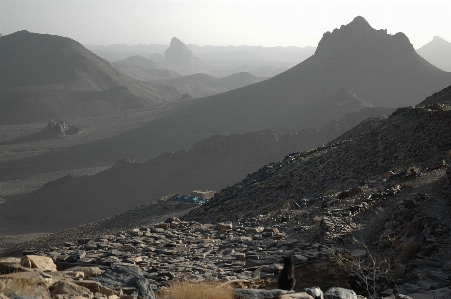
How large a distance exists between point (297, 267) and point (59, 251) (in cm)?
513

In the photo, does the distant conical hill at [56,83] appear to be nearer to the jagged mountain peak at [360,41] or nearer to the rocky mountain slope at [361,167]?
the jagged mountain peak at [360,41]

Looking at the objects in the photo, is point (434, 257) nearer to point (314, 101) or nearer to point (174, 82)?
point (314, 101)

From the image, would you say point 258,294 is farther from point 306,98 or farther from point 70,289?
point 306,98

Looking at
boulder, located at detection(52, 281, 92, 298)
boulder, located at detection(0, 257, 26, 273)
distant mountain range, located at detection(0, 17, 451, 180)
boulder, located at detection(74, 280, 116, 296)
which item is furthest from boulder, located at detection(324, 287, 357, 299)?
distant mountain range, located at detection(0, 17, 451, 180)

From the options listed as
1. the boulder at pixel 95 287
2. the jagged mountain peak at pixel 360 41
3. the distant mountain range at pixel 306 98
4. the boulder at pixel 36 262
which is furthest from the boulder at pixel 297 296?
the jagged mountain peak at pixel 360 41

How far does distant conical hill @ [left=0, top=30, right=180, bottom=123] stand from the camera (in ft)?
328

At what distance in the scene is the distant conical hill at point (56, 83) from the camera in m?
100

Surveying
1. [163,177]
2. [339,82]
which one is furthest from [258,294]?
[339,82]

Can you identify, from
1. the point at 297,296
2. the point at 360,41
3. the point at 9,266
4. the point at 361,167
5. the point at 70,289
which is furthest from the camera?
the point at 360,41

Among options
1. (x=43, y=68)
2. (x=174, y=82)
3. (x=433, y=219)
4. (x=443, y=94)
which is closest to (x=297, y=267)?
(x=433, y=219)

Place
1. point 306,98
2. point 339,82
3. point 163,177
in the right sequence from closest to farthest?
point 163,177 < point 306,98 < point 339,82

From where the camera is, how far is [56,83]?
112m

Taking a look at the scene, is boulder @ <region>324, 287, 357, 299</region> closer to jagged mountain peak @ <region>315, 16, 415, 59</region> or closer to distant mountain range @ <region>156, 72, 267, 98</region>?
jagged mountain peak @ <region>315, 16, 415, 59</region>

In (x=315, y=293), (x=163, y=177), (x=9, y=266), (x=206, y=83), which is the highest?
(x=206, y=83)
